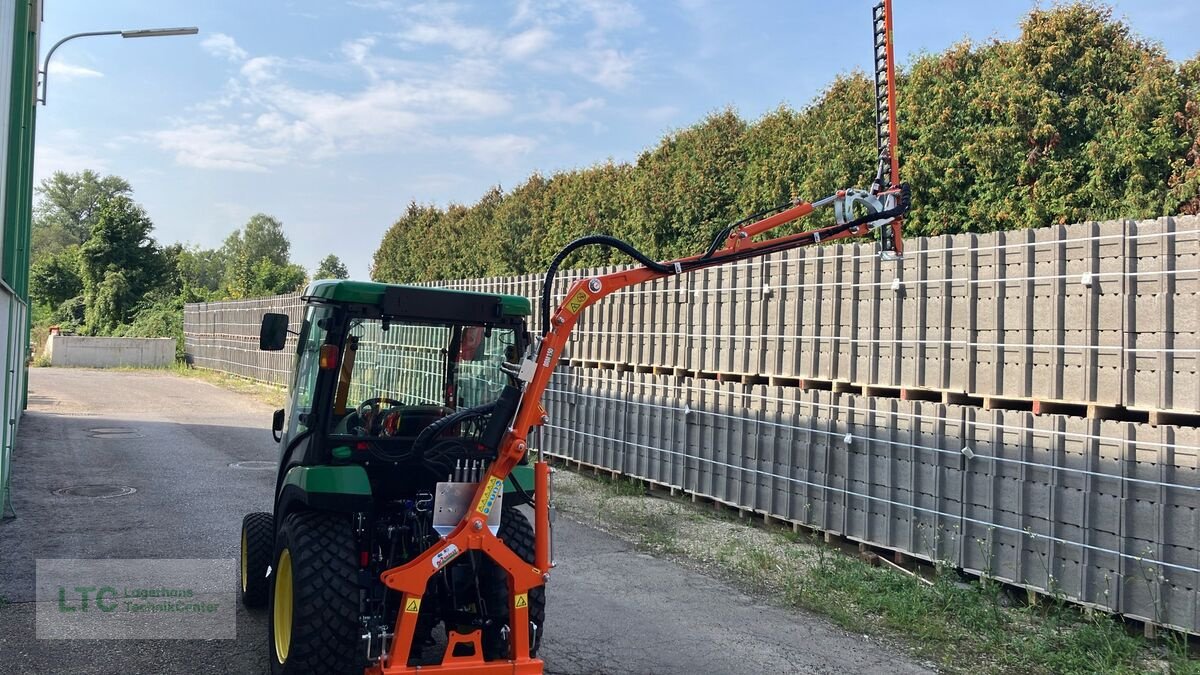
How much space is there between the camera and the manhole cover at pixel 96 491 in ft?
34.6

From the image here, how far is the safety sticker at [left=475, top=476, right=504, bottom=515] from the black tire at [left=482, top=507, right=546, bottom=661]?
1.36 ft

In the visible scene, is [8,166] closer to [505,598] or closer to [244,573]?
[244,573]

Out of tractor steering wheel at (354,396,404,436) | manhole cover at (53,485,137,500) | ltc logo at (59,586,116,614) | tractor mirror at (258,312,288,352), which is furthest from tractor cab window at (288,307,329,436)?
manhole cover at (53,485,137,500)

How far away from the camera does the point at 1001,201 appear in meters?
13.7

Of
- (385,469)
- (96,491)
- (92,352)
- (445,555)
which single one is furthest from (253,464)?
(92,352)

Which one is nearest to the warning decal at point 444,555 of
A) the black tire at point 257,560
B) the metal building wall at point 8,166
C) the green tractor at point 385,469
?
the green tractor at point 385,469

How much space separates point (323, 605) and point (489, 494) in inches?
38.4

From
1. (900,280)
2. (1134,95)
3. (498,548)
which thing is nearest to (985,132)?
(1134,95)

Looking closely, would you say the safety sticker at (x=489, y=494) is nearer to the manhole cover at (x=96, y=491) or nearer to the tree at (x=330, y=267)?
the manhole cover at (x=96, y=491)

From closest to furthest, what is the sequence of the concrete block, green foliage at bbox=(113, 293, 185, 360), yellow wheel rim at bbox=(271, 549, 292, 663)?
yellow wheel rim at bbox=(271, 549, 292, 663)
the concrete block
green foliage at bbox=(113, 293, 185, 360)

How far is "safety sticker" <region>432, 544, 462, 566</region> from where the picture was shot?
4371mm

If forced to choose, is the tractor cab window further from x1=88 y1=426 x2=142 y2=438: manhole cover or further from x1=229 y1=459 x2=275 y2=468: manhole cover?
x1=88 y1=426 x2=142 y2=438: manhole cover

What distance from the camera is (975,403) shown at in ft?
26.1

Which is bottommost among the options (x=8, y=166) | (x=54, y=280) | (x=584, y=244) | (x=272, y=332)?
(x=272, y=332)
